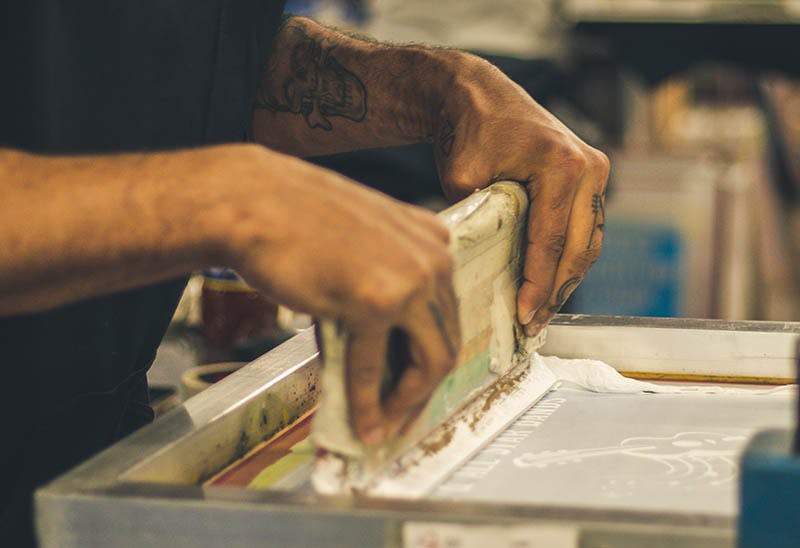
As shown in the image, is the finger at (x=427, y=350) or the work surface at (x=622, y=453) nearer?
the finger at (x=427, y=350)

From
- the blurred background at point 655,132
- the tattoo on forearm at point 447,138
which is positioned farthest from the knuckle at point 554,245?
the blurred background at point 655,132

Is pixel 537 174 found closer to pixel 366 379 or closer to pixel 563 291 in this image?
pixel 563 291

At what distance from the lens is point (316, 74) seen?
1672 millimetres

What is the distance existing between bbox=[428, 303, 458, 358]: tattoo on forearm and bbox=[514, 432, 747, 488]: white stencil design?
21cm

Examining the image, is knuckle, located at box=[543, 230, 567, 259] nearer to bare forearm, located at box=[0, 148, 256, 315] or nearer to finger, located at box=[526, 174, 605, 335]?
finger, located at box=[526, 174, 605, 335]

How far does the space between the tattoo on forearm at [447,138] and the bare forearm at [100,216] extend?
608mm

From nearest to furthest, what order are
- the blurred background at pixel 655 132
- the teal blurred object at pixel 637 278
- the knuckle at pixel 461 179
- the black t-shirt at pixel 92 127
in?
the black t-shirt at pixel 92 127 → the knuckle at pixel 461 179 → the blurred background at pixel 655 132 → the teal blurred object at pixel 637 278

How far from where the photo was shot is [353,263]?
0.84 m

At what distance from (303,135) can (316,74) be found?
0.09 m

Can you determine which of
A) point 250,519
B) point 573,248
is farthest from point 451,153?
point 250,519

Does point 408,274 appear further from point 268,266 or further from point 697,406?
point 697,406

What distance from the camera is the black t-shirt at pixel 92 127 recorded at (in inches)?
46.1

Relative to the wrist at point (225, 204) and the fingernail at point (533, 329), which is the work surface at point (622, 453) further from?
the wrist at point (225, 204)

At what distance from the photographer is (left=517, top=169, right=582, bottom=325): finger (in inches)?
51.6
